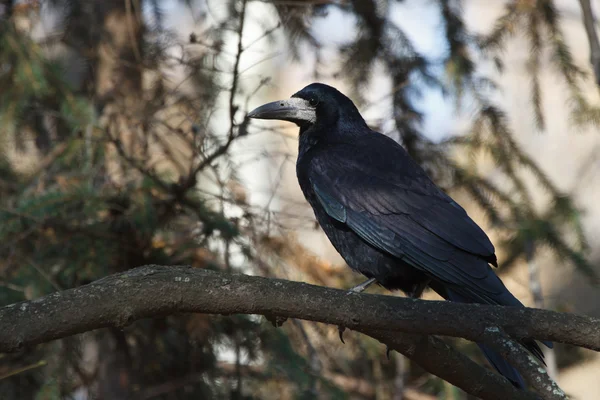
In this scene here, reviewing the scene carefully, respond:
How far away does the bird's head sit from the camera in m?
4.11

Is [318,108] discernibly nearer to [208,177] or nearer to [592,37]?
[208,177]

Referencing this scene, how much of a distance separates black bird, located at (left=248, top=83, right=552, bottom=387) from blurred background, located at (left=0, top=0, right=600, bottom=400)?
0.30 meters

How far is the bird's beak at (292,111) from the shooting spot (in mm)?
3990

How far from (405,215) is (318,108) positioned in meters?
0.91

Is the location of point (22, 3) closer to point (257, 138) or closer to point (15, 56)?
point (15, 56)

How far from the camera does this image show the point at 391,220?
3490mm

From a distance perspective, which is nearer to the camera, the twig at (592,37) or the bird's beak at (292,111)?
the twig at (592,37)

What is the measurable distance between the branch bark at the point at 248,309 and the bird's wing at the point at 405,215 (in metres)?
0.58

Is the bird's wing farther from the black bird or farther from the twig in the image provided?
the twig

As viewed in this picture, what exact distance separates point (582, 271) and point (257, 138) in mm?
4126

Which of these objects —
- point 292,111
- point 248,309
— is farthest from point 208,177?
point 248,309

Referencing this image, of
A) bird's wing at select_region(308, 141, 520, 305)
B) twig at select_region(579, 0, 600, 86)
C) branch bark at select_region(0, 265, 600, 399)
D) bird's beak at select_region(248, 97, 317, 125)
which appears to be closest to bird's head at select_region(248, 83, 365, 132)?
bird's beak at select_region(248, 97, 317, 125)

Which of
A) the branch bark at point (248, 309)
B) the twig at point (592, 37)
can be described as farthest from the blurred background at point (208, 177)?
the branch bark at point (248, 309)

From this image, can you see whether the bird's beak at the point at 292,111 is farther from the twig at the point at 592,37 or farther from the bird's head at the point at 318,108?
the twig at the point at 592,37
